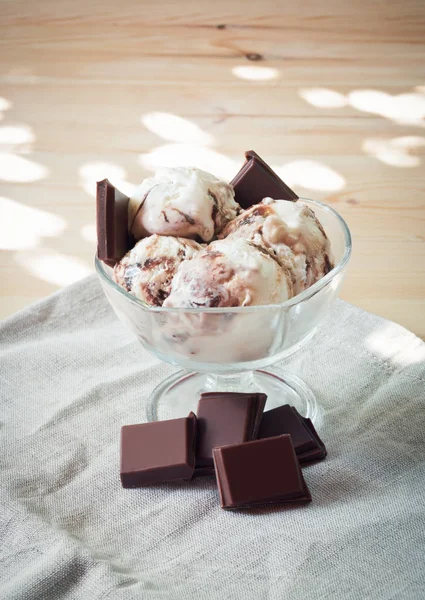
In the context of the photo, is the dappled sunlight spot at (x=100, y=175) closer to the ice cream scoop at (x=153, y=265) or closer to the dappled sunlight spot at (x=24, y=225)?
the dappled sunlight spot at (x=24, y=225)

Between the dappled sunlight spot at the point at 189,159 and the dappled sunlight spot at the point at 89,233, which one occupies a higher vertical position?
the dappled sunlight spot at the point at 189,159

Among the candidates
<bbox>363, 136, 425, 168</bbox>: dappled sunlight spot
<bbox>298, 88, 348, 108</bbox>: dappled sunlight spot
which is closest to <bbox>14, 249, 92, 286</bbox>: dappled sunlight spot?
<bbox>363, 136, 425, 168</bbox>: dappled sunlight spot

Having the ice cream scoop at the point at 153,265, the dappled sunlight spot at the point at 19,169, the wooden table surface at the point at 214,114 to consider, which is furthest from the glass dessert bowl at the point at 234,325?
the dappled sunlight spot at the point at 19,169

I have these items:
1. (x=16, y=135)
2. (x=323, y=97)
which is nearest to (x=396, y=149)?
(x=323, y=97)

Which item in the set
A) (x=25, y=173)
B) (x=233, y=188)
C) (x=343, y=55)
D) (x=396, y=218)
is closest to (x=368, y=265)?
(x=396, y=218)

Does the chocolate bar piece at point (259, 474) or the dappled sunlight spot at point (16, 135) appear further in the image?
the dappled sunlight spot at point (16, 135)

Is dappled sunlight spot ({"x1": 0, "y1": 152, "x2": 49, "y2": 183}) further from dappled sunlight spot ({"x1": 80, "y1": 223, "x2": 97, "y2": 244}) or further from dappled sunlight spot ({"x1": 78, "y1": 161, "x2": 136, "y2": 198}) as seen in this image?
dappled sunlight spot ({"x1": 80, "y1": 223, "x2": 97, "y2": 244})

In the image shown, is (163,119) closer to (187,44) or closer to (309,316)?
(187,44)
